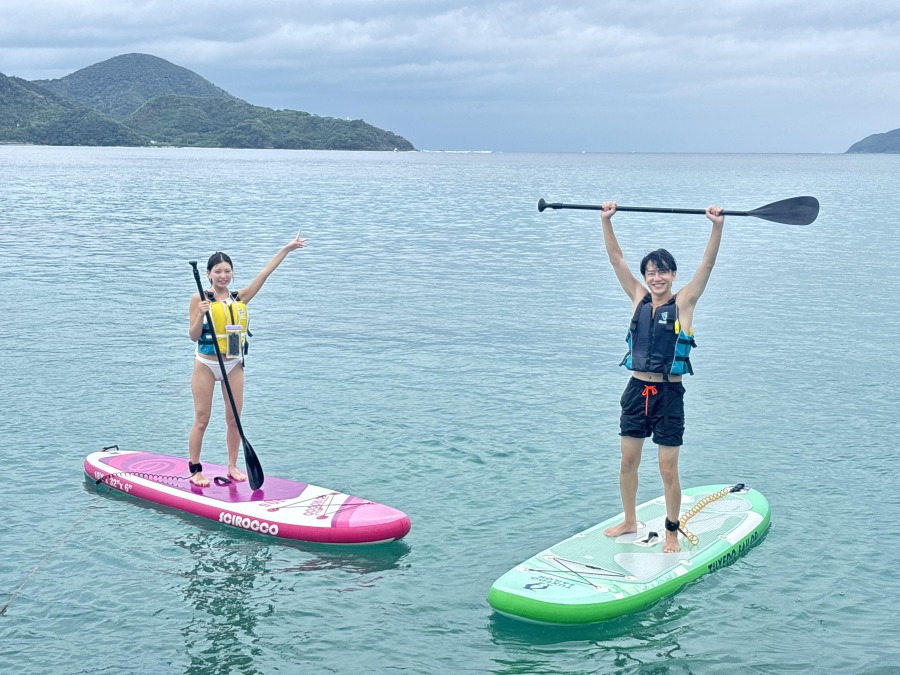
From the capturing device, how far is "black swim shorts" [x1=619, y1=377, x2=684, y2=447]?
26.8 feet

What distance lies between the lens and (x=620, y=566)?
27.2 ft

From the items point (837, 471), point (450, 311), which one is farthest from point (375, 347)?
point (837, 471)

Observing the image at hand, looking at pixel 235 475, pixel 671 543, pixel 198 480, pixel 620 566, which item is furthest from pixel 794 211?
pixel 198 480

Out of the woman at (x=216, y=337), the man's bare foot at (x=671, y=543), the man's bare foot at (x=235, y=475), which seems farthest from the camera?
the man's bare foot at (x=235, y=475)

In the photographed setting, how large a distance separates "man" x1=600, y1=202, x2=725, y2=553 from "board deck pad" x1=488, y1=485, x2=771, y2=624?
0.49 meters

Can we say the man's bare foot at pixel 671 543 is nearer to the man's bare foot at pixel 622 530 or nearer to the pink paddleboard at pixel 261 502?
the man's bare foot at pixel 622 530

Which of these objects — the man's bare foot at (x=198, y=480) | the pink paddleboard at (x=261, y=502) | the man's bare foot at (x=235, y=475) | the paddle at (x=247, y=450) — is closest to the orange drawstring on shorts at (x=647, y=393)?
the pink paddleboard at (x=261, y=502)

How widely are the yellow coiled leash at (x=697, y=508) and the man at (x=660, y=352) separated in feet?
1.61

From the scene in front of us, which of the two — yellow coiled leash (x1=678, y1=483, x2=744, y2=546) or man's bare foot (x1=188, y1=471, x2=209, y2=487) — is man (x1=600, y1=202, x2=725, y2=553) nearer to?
yellow coiled leash (x1=678, y1=483, x2=744, y2=546)

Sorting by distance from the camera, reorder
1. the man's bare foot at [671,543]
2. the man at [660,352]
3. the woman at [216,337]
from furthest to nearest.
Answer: the woman at [216,337]
the man's bare foot at [671,543]
the man at [660,352]

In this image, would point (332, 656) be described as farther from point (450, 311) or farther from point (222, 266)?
point (450, 311)

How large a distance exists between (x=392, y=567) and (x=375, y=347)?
9227mm

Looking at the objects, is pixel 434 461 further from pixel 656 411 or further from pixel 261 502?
pixel 656 411

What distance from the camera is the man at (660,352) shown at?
8.03 m
